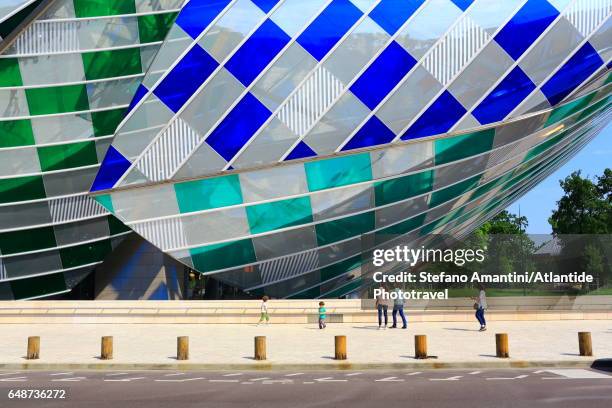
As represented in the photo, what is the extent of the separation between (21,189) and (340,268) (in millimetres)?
12571

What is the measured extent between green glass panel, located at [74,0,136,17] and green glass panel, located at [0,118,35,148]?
446 cm

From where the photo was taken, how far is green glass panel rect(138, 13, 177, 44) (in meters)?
30.1

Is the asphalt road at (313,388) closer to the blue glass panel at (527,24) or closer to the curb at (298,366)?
the curb at (298,366)

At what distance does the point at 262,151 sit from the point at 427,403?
59.9ft

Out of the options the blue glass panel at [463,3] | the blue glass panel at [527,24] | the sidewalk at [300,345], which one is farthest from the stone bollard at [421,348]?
the blue glass panel at [463,3]

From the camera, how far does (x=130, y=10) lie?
97.7 ft

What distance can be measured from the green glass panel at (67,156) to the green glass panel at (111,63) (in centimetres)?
267

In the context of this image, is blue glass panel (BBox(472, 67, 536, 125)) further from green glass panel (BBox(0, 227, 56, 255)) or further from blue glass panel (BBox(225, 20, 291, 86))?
green glass panel (BBox(0, 227, 56, 255))

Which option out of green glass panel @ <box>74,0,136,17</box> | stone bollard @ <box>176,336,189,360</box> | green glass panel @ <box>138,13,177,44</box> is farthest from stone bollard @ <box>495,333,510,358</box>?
green glass panel @ <box>74,0,136,17</box>

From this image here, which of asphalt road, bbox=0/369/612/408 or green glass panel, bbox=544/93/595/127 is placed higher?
green glass panel, bbox=544/93/595/127

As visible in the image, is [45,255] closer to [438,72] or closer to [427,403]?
[438,72]

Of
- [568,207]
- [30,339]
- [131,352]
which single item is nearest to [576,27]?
[131,352]

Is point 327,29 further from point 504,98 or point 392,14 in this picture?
point 504,98

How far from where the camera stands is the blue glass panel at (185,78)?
28.2 meters
